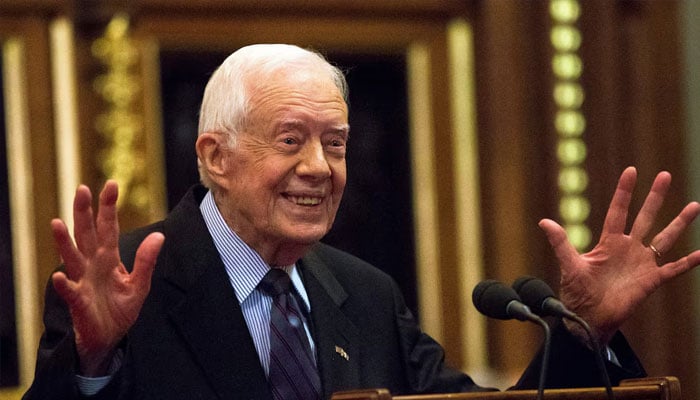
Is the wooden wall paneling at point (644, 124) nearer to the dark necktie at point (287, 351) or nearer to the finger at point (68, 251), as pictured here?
the dark necktie at point (287, 351)

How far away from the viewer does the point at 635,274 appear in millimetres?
2805

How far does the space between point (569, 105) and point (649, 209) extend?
2569 mm

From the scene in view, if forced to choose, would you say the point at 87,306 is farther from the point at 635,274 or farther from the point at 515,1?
the point at 515,1

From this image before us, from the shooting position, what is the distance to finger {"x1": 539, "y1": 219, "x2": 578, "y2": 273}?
2699 mm

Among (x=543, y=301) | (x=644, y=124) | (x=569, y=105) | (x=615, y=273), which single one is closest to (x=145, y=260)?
(x=543, y=301)

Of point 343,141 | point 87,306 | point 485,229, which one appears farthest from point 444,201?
point 87,306

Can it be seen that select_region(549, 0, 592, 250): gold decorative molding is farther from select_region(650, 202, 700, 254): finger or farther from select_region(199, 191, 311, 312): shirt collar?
select_region(199, 191, 311, 312): shirt collar

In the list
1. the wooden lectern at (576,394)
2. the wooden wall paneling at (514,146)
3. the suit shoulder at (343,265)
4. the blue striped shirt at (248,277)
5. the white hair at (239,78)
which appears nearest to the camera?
the wooden lectern at (576,394)

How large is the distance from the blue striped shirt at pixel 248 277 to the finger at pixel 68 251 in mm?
567

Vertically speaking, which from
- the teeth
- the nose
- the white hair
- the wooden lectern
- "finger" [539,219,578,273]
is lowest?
the wooden lectern

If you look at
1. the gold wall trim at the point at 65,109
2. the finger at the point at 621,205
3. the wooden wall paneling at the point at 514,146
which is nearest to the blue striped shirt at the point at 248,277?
the finger at the point at 621,205

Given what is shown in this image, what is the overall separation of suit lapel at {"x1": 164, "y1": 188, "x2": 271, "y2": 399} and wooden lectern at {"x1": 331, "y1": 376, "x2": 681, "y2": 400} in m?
0.54

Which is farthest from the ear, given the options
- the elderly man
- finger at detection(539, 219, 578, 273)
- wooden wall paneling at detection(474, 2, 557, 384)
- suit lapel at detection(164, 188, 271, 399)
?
wooden wall paneling at detection(474, 2, 557, 384)

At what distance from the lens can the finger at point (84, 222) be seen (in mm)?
2295
